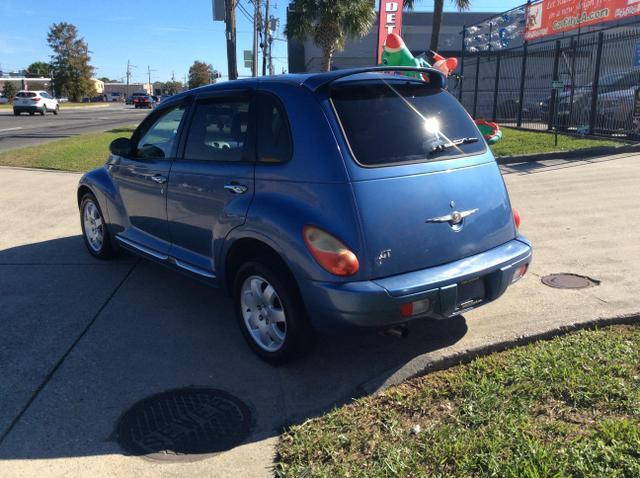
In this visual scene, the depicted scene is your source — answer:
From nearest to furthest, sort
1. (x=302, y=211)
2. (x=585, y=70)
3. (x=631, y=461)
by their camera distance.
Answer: (x=631, y=461), (x=302, y=211), (x=585, y=70)

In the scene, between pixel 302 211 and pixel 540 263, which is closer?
pixel 302 211

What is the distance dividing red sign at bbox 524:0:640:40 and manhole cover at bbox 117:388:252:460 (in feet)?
57.6

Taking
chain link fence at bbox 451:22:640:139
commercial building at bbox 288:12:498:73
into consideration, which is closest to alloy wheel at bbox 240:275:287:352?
chain link fence at bbox 451:22:640:139

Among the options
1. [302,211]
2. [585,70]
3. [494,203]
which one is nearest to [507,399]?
[494,203]

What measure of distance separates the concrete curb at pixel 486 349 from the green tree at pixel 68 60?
88.6m

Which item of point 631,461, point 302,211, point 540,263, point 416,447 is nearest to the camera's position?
point 631,461

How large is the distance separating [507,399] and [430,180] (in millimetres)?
1313

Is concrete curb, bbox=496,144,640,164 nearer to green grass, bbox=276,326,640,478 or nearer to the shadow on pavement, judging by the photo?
the shadow on pavement

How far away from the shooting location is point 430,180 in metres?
3.36

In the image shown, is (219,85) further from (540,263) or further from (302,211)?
(540,263)

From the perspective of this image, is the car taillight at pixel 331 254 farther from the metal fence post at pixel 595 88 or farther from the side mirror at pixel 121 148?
the metal fence post at pixel 595 88

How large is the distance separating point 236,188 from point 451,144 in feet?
4.71

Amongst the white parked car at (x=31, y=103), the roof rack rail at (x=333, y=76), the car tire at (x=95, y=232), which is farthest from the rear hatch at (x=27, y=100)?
the roof rack rail at (x=333, y=76)

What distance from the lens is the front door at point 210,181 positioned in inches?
147
